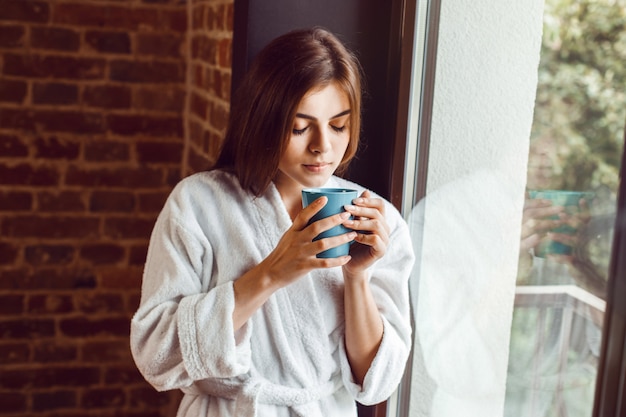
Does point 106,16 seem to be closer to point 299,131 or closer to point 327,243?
point 299,131

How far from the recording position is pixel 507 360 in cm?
142

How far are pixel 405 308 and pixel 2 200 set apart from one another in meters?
1.82

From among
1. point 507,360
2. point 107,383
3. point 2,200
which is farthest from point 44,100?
point 507,360

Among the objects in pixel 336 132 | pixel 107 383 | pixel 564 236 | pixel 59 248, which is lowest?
pixel 107 383

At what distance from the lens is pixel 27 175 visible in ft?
9.04

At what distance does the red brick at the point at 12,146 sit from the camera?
2713mm

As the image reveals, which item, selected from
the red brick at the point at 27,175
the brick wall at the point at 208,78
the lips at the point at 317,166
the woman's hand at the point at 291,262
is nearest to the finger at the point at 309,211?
the woman's hand at the point at 291,262

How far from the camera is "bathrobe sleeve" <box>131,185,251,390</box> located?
4.23 ft

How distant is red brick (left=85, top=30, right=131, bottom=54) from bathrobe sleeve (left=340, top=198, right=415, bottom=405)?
160cm

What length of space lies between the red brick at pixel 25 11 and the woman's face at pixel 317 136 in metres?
1.67

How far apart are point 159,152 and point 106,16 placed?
1.69 feet

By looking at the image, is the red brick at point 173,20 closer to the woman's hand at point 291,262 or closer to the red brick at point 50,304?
the red brick at point 50,304

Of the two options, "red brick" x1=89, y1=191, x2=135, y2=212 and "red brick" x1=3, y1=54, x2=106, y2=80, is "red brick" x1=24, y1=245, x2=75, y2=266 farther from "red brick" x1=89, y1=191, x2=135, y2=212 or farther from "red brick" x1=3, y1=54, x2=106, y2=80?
"red brick" x1=3, y1=54, x2=106, y2=80

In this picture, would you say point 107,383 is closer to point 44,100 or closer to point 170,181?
point 170,181
